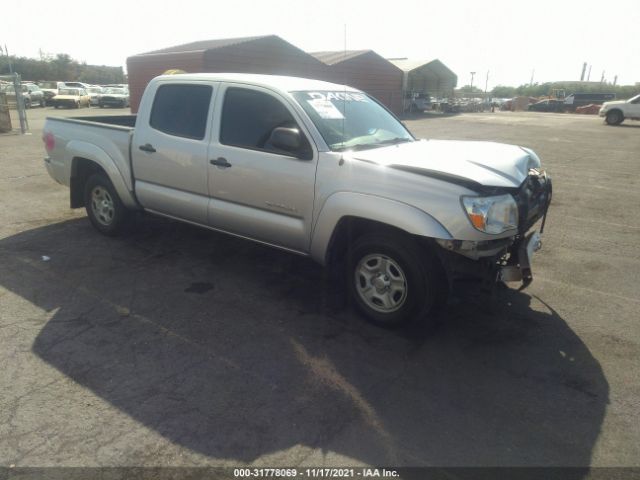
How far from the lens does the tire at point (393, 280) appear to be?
3.56m

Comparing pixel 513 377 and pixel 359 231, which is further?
pixel 359 231

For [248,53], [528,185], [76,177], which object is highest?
[248,53]

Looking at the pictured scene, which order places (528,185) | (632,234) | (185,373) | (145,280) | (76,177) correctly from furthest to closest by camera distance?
(632,234), (76,177), (145,280), (528,185), (185,373)

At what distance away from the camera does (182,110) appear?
4926 millimetres

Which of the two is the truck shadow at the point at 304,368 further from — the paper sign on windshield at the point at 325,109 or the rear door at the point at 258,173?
the paper sign on windshield at the point at 325,109

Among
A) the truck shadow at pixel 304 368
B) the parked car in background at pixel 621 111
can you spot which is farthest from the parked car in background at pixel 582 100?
the truck shadow at pixel 304 368

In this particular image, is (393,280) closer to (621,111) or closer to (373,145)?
(373,145)

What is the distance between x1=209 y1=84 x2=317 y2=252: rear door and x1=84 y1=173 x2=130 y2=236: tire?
64.3 inches

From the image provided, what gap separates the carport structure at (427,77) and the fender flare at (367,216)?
3509cm

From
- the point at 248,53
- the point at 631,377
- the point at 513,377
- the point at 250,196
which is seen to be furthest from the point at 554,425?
the point at 248,53

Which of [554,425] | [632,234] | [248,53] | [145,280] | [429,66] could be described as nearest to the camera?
[554,425]

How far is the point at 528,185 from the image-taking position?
393 cm

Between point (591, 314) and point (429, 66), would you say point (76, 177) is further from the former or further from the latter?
point (429, 66)

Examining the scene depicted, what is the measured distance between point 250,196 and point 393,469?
2.63 meters
